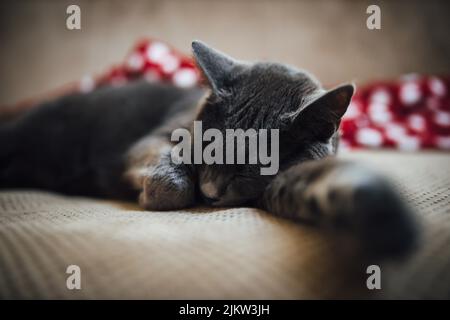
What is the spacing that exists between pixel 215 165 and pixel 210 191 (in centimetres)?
7

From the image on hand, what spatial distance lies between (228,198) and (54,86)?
2.01 meters

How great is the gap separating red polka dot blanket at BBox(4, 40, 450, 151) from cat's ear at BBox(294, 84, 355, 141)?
0.88 metres

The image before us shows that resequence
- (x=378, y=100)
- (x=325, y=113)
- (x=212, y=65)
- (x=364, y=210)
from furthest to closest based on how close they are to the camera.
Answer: (x=378, y=100), (x=212, y=65), (x=325, y=113), (x=364, y=210)

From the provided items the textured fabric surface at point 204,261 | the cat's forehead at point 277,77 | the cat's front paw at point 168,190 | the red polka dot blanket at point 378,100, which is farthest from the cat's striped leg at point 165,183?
the red polka dot blanket at point 378,100

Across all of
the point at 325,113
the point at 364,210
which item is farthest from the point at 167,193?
the point at 364,210

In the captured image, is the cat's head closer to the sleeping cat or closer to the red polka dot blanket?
the sleeping cat

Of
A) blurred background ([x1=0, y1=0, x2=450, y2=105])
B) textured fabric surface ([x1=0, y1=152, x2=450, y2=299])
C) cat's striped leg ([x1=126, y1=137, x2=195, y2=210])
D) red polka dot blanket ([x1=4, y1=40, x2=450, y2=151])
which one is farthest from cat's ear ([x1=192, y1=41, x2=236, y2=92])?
blurred background ([x1=0, y1=0, x2=450, y2=105])

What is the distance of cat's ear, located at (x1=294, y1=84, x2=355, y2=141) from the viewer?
73 centimetres

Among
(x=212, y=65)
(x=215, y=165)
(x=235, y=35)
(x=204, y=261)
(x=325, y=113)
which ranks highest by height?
(x=235, y=35)

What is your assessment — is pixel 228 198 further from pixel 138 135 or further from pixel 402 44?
pixel 402 44

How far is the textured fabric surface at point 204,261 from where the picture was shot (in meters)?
0.48

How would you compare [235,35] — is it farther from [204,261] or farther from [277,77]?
[204,261]

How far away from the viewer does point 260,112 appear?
83 centimetres

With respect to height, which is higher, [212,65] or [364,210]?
[212,65]
